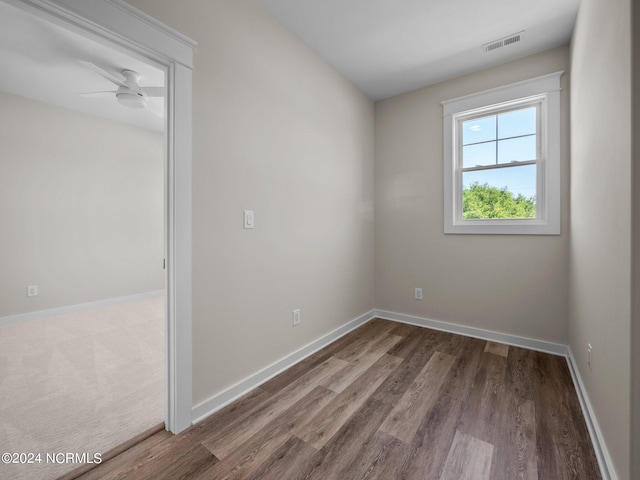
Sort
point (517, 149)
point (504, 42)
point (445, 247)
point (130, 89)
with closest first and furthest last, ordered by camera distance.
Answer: point (504, 42) → point (517, 149) → point (130, 89) → point (445, 247)

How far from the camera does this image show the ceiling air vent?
7.72 ft

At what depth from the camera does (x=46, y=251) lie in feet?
12.4

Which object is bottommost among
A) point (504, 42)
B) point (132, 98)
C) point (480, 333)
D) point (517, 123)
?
point (480, 333)

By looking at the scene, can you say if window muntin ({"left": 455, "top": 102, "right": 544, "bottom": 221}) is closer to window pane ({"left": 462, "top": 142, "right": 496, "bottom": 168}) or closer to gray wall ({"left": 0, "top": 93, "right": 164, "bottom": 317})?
window pane ({"left": 462, "top": 142, "right": 496, "bottom": 168})

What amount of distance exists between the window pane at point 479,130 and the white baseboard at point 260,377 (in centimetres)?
240

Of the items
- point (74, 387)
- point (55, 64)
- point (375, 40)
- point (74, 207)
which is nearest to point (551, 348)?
point (375, 40)

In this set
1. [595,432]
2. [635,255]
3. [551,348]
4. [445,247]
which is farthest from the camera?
[445,247]

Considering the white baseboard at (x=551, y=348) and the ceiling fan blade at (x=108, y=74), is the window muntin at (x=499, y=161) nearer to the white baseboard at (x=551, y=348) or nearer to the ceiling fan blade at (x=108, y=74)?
the white baseboard at (x=551, y=348)

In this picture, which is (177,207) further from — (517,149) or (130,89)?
(517,149)

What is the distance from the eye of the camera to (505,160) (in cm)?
281

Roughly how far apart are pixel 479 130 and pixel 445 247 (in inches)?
50.8

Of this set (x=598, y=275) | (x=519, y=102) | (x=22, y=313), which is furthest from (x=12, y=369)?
(x=519, y=102)

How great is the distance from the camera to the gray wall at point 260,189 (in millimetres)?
1711

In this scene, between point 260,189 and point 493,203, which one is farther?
point 493,203
